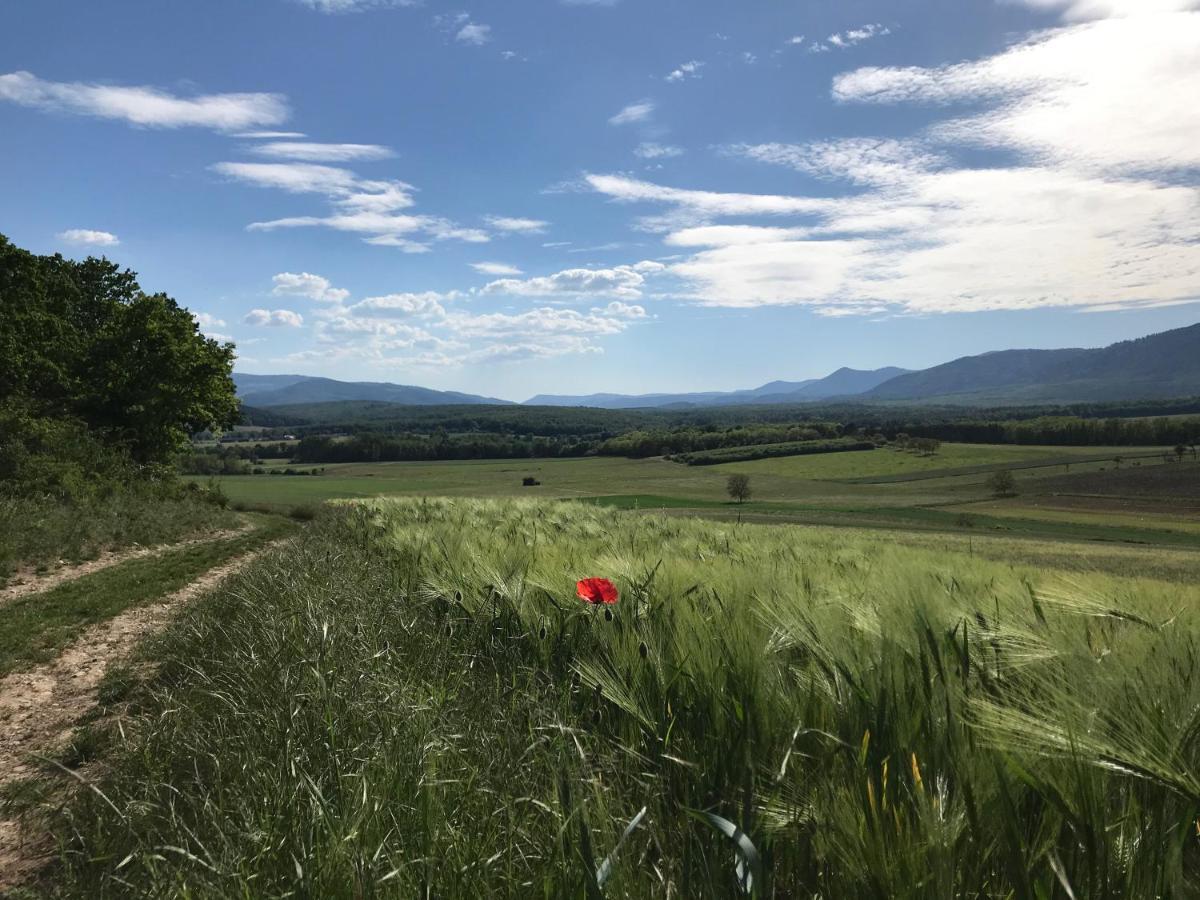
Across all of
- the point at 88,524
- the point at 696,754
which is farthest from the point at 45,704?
the point at 88,524

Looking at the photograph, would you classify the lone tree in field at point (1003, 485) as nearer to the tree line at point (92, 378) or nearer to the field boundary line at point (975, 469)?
the field boundary line at point (975, 469)

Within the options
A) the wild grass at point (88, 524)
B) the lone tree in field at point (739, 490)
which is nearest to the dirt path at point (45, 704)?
the wild grass at point (88, 524)

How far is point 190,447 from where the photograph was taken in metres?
32.7

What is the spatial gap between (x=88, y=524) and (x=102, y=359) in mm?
14875

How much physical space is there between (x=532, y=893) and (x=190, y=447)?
121 ft

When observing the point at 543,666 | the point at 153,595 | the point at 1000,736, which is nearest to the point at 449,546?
the point at 543,666

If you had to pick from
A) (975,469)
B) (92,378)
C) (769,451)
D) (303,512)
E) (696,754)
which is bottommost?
(975,469)

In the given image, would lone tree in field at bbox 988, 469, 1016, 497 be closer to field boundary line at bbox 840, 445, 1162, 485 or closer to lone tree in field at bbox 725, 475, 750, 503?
field boundary line at bbox 840, 445, 1162, 485

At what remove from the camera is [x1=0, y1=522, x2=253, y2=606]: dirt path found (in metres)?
10.8

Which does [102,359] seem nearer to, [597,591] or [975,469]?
[597,591]

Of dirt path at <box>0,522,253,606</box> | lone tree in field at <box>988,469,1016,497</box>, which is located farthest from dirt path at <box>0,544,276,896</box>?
lone tree in field at <box>988,469,1016,497</box>

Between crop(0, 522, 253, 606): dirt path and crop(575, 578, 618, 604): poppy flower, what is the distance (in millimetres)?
11004

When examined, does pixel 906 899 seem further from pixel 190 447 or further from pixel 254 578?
pixel 190 447

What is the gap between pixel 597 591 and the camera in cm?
289
